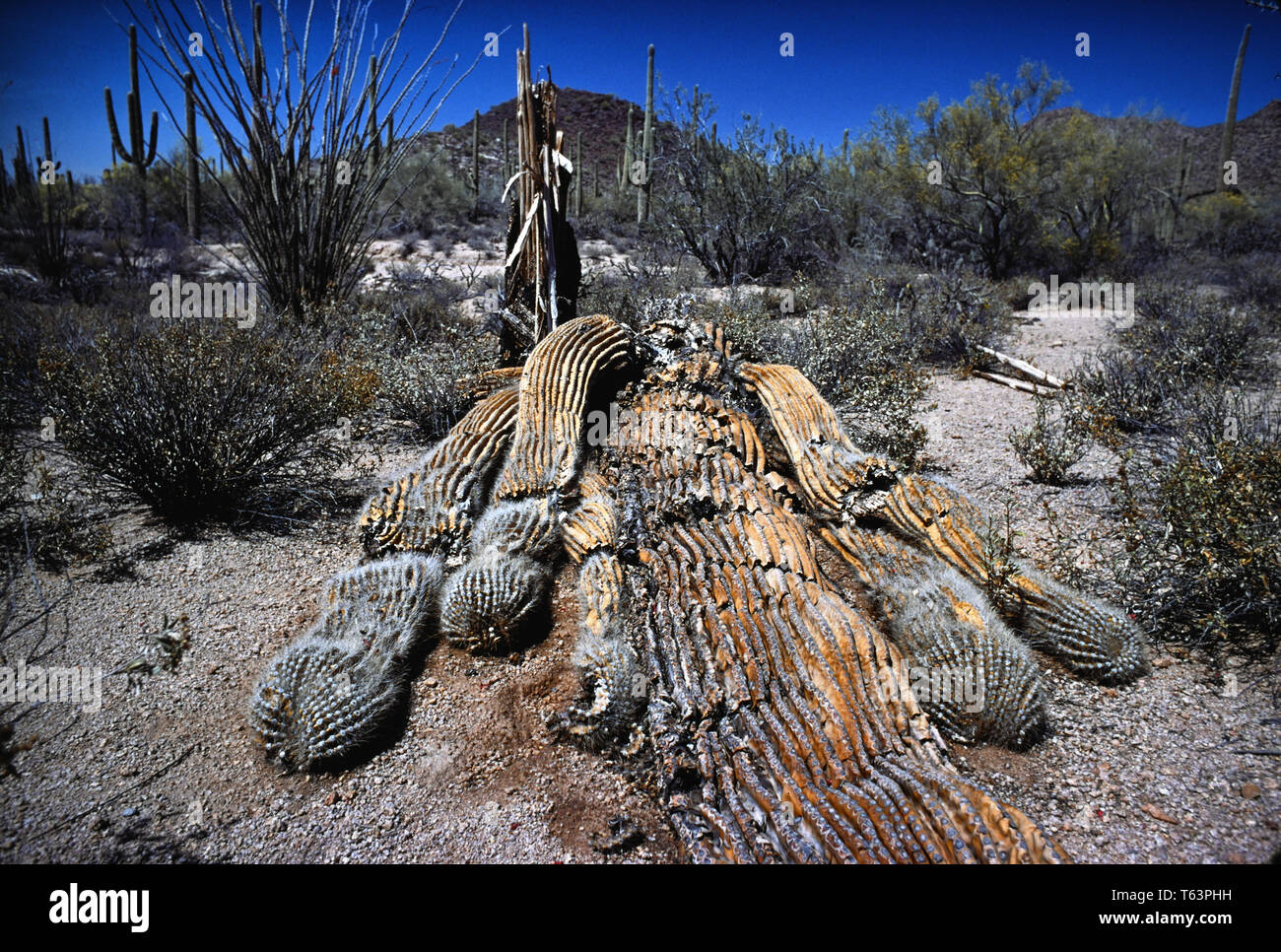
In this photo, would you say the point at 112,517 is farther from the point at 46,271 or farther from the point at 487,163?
the point at 487,163

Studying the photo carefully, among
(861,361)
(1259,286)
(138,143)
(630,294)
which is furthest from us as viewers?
(138,143)

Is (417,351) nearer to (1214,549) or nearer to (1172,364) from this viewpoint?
(1214,549)

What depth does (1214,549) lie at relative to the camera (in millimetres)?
3395

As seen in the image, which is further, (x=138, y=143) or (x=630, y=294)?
(x=138, y=143)

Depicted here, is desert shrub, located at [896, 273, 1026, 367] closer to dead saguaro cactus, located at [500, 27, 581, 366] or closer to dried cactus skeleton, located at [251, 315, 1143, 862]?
dead saguaro cactus, located at [500, 27, 581, 366]

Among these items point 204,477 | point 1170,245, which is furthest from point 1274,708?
point 1170,245

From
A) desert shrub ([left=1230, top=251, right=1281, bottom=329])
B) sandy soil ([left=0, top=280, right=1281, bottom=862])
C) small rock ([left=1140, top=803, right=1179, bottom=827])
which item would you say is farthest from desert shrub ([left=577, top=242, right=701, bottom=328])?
desert shrub ([left=1230, top=251, right=1281, bottom=329])

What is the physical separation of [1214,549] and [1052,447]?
1729 mm

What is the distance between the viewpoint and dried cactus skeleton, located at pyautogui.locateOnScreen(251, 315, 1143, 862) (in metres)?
2.22

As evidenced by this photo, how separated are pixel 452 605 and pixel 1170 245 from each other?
68.7ft

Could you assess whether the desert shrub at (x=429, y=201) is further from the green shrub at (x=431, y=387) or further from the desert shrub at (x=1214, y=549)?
the desert shrub at (x=1214, y=549)

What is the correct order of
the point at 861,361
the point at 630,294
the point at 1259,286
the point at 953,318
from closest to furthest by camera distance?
the point at 861,361, the point at 630,294, the point at 953,318, the point at 1259,286

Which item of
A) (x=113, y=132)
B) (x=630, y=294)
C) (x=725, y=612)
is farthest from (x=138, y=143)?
(x=725, y=612)

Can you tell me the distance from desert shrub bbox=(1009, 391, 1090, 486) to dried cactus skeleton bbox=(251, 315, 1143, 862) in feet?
5.20
